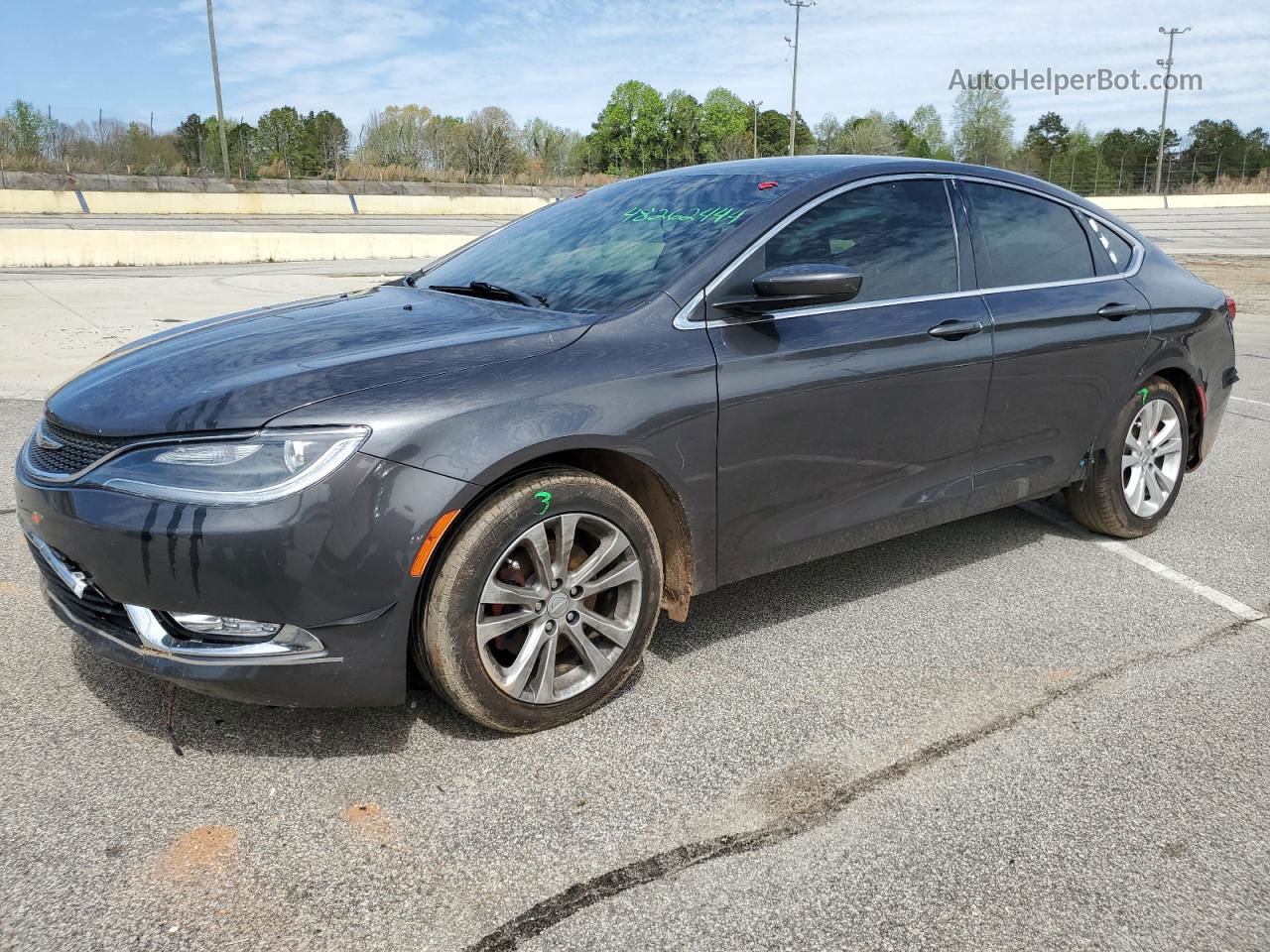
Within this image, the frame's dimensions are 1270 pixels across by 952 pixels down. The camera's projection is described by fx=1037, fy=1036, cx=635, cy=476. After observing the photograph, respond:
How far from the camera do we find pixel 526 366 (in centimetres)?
289

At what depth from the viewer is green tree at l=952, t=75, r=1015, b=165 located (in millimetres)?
100875

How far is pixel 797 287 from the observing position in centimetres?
317

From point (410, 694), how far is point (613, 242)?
1698 millimetres

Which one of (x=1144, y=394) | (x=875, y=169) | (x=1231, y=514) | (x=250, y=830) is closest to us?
(x=250, y=830)

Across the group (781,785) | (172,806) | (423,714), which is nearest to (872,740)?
(781,785)

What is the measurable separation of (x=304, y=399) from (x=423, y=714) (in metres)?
1.08

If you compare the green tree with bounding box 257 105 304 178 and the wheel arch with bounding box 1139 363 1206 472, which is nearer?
the wheel arch with bounding box 1139 363 1206 472

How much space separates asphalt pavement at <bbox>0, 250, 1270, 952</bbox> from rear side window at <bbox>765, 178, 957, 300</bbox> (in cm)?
128

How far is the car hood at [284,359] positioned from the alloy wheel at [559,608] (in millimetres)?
550

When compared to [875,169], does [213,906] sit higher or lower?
lower

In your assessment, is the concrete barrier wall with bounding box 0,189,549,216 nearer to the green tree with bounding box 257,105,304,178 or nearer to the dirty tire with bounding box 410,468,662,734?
the green tree with bounding box 257,105,304,178

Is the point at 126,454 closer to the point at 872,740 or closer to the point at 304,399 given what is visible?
the point at 304,399

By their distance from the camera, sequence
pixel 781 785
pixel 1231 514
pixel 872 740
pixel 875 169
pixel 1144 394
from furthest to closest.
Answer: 1. pixel 1231 514
2. pixel 1144 394
3. pixel 875 169
4. pixel 872 740
5. pixel 781 785

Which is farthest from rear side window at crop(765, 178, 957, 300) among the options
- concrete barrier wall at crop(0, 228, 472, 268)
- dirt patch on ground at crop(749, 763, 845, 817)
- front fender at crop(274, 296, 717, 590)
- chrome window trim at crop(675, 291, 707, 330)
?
concrete barrier wall at crop(0, 228, 472, 268)
